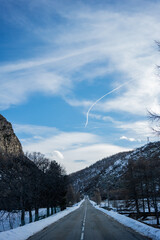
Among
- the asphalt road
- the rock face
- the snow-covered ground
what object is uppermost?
the rock face

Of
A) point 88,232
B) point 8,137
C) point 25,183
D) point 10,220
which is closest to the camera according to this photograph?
point 88,232

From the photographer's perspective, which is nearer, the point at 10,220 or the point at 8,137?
the point at 10,220

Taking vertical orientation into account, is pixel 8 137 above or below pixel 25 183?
above

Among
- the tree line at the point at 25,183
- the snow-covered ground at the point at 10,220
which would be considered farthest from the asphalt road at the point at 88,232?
the tree line at the point at 25,183

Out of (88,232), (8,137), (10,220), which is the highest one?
(8,137)

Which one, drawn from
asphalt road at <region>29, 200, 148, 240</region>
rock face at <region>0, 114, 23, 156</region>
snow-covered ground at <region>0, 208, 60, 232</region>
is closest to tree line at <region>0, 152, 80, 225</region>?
snow-covered ground at <region>0, 208, 60, 232</region>

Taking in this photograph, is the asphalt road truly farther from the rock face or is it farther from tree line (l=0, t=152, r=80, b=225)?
the rock face

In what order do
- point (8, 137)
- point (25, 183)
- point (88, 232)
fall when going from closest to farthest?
point (88, 232)
point (25, 183)
point (8, 137)

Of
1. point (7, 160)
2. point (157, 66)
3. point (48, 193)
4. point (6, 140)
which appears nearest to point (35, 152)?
point (7, 160)

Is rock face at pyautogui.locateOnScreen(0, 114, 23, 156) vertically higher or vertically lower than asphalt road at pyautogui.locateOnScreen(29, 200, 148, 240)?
higher

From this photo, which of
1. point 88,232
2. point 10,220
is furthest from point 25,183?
point 88,232

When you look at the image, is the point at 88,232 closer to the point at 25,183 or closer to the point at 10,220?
the point at 25,183

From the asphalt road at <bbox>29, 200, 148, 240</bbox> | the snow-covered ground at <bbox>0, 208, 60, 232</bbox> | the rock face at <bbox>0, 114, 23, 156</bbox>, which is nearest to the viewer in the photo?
the asphalt road at <bbox>29, 200, 148, 240</bbox>

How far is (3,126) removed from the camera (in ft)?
440
